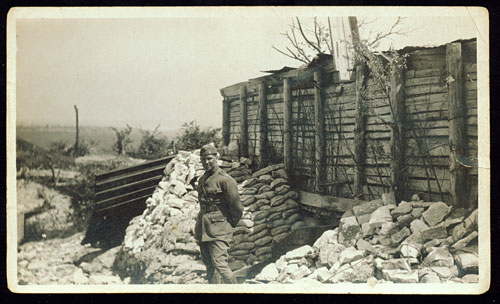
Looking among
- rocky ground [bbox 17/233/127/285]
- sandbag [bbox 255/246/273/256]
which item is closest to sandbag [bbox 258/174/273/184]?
sandbag [bbox 255/246/273/256]

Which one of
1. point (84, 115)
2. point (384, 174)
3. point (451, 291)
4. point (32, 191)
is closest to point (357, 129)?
point (384, 174)

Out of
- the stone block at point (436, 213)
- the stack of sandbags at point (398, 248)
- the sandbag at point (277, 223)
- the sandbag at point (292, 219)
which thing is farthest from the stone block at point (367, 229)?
the sandbag at point (277, 223)

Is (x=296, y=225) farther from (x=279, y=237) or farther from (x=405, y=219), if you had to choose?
(x=405, y=219)

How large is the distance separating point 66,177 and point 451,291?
325 centimetres

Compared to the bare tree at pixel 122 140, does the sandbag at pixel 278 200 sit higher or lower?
lower

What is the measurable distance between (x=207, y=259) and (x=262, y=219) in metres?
0.55

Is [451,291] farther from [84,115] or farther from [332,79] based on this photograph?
[84,115]

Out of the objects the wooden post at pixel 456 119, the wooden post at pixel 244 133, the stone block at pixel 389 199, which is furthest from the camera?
the wooden post at pixel 244 133

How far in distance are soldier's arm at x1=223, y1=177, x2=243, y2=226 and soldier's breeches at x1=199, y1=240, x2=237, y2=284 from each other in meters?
0.22

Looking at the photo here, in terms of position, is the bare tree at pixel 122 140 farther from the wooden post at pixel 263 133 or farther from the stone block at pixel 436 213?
the stone block at pixel 436 213

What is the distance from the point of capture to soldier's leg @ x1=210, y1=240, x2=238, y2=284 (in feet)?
12.1

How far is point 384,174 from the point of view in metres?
3.66

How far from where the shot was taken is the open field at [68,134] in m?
3.69
